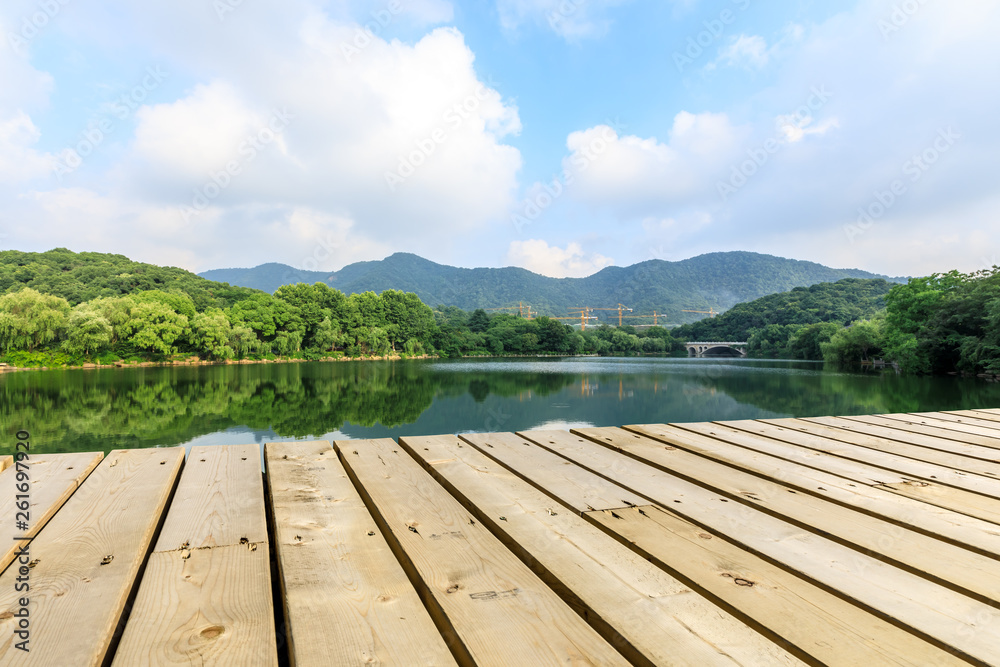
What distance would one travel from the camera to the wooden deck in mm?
804

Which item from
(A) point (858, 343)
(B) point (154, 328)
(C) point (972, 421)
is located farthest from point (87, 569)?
(A) point (858, 343)

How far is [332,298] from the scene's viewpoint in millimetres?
46344

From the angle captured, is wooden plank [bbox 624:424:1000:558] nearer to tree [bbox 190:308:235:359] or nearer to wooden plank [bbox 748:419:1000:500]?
wooden plank [bbox 748:419:1000:500]

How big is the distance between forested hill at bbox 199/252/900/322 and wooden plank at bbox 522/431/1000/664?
102589 mm

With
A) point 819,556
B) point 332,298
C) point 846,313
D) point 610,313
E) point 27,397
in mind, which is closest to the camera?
point 819,556

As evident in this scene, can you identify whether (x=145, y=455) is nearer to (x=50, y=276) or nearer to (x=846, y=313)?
(x=50, y=276)

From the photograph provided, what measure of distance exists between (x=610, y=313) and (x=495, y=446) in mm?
113777

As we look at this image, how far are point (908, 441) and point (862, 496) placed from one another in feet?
4.54

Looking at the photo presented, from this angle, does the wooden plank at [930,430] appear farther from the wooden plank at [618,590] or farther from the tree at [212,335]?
the tree at [212,335]

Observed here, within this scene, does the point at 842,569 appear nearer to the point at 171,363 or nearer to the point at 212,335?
the point at 212,335

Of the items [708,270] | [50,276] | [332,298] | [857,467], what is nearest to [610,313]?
[708,270]

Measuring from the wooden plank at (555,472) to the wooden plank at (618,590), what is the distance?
10 cm

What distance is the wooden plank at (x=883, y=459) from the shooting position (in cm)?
181

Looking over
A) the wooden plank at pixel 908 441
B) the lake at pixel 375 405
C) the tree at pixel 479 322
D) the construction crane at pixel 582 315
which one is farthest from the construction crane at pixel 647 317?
the wooden plank at pixel 908 441
